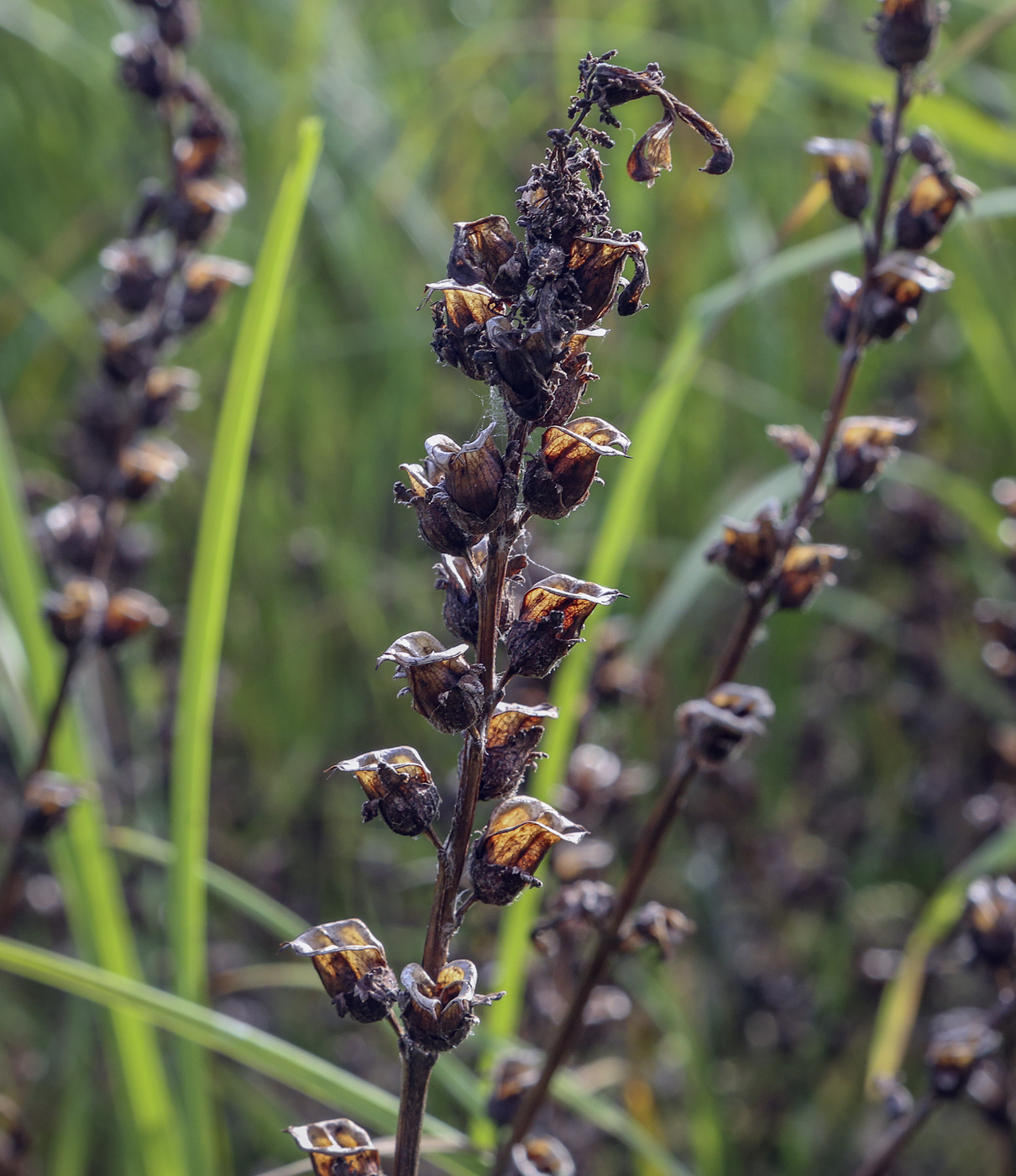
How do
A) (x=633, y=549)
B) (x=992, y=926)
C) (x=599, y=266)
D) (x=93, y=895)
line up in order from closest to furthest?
(x=599, y=266) < (x=992, y=926) < (x=93, y=895) < (x=633, y=549)

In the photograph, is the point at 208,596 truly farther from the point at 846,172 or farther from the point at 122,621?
the point at 846,172

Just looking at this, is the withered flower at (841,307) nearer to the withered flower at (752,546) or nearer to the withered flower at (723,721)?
the withered flower at (752,546)

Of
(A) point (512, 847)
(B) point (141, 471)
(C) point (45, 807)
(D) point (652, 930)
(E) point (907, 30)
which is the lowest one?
(C) point (45, 807)

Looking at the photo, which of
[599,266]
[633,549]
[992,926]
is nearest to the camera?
[599,266]

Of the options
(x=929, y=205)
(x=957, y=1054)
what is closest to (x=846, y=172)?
(x=929, y=205)

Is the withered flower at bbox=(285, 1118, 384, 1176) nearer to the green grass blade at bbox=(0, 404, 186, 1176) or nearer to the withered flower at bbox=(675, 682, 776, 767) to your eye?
the withered flower at bbox=(675, 682, 776, 767)

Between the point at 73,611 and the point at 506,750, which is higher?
the point at 506,750

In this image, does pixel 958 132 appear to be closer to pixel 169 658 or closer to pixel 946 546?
pixel 946 546

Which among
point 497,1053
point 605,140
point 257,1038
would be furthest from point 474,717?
point 497,1053
